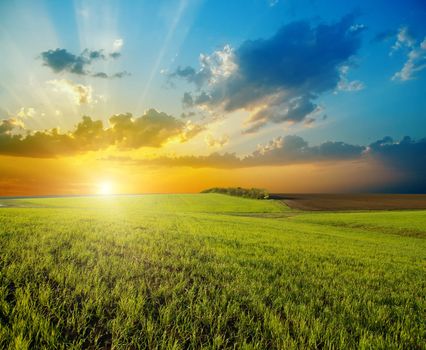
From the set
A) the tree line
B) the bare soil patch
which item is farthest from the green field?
the tree line

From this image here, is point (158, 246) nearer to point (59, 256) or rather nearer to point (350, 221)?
point (59, 256)

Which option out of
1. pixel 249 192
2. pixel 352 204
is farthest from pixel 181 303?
pixel 249 192

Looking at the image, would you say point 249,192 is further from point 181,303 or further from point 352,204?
point 181,303

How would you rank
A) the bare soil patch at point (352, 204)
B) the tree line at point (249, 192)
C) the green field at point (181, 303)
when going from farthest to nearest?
the tree line at point (249, 192) < the bare soil patch at point (352, 204) < the green field at point (181, 303)

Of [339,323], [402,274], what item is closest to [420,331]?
[339,323]

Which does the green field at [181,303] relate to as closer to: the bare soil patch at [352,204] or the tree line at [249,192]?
the bare soil patch at [352,204]

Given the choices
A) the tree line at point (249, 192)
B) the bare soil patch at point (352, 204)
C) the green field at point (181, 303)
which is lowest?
the bare soil patch at point (352, 204)

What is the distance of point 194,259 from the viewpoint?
7250 millimetres

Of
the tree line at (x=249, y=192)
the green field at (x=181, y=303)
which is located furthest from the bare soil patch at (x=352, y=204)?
the green field at (x=181, y=303)

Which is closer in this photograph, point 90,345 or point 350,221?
point 90,345

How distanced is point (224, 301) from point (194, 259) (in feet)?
8.83

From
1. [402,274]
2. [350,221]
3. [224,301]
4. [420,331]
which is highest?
[224,301]

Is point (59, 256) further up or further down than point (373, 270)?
further up

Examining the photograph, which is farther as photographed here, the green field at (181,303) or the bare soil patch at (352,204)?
the bare soil patch at (352,204)
